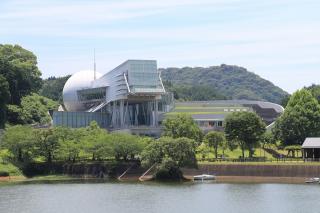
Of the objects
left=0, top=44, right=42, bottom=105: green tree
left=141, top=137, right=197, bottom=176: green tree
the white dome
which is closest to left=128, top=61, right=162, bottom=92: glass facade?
the white dome

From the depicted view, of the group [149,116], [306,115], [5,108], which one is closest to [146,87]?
[149,116]

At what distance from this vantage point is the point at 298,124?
13550cm

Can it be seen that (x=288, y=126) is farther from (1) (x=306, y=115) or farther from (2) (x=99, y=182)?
(2) (x=99, y=182)

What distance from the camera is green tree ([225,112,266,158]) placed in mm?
126375

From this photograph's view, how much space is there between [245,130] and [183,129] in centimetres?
1115

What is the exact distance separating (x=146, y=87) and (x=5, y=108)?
30.0 m

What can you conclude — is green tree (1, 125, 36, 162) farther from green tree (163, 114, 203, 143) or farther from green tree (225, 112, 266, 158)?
green tree (225, 112, 266, 158)

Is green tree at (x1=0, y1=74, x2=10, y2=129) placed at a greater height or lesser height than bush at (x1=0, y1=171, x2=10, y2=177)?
greater

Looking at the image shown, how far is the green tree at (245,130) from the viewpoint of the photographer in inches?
4975

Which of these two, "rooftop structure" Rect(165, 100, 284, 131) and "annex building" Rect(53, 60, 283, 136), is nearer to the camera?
"annex building" Rect(53, 60, 283, 136)

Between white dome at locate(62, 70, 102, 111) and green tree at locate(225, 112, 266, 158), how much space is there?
6284 centimetres

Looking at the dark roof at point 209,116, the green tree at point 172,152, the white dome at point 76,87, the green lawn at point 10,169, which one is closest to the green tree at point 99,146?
the green tree at point 172,152

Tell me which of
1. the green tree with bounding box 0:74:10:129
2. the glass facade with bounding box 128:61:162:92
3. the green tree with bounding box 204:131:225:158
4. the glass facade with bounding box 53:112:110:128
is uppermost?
the glass facade with bounding box 128:61:162:92

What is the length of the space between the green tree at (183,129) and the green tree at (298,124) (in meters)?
14.6
